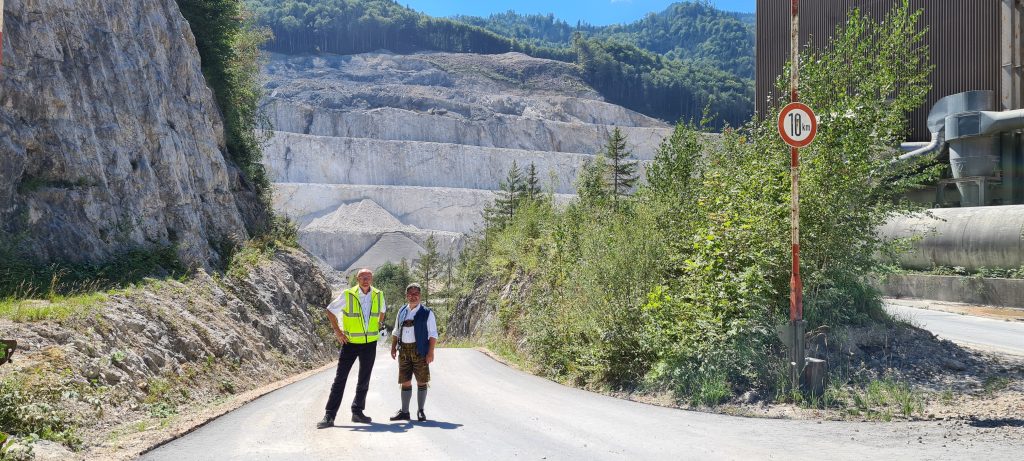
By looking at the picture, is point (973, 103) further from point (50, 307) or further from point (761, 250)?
point (50, 307)

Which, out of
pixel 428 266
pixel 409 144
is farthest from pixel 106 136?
pixel 409 144

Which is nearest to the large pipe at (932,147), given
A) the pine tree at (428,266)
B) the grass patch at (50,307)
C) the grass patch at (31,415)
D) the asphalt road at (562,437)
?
the asphalt road at (562,437)

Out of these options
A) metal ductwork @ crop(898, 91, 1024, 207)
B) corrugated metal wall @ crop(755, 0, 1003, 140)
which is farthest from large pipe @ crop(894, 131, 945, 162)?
corrugated metal wall @ crop(755, 0, 1003, 140)

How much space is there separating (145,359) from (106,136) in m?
7.24

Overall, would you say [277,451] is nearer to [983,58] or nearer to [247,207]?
[247,207]

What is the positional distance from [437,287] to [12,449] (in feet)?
219

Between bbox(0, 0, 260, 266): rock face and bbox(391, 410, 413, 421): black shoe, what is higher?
bbox(0, 0, 260, 266): rock face

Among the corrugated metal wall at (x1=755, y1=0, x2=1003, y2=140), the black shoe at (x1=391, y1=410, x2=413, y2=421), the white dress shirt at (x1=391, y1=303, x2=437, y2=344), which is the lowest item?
the black shoe at (x1=391, y1=410, x2=413, y2=421)

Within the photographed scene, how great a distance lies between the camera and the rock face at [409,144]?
95.7 m

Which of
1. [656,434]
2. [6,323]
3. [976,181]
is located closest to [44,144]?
[6,323]

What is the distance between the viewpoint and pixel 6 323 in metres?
9.55

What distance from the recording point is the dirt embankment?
8.29m

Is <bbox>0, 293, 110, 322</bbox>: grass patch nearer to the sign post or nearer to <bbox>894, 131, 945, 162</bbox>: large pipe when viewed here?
the sign post

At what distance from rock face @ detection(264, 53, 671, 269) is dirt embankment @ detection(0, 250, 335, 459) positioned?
54862 mm
